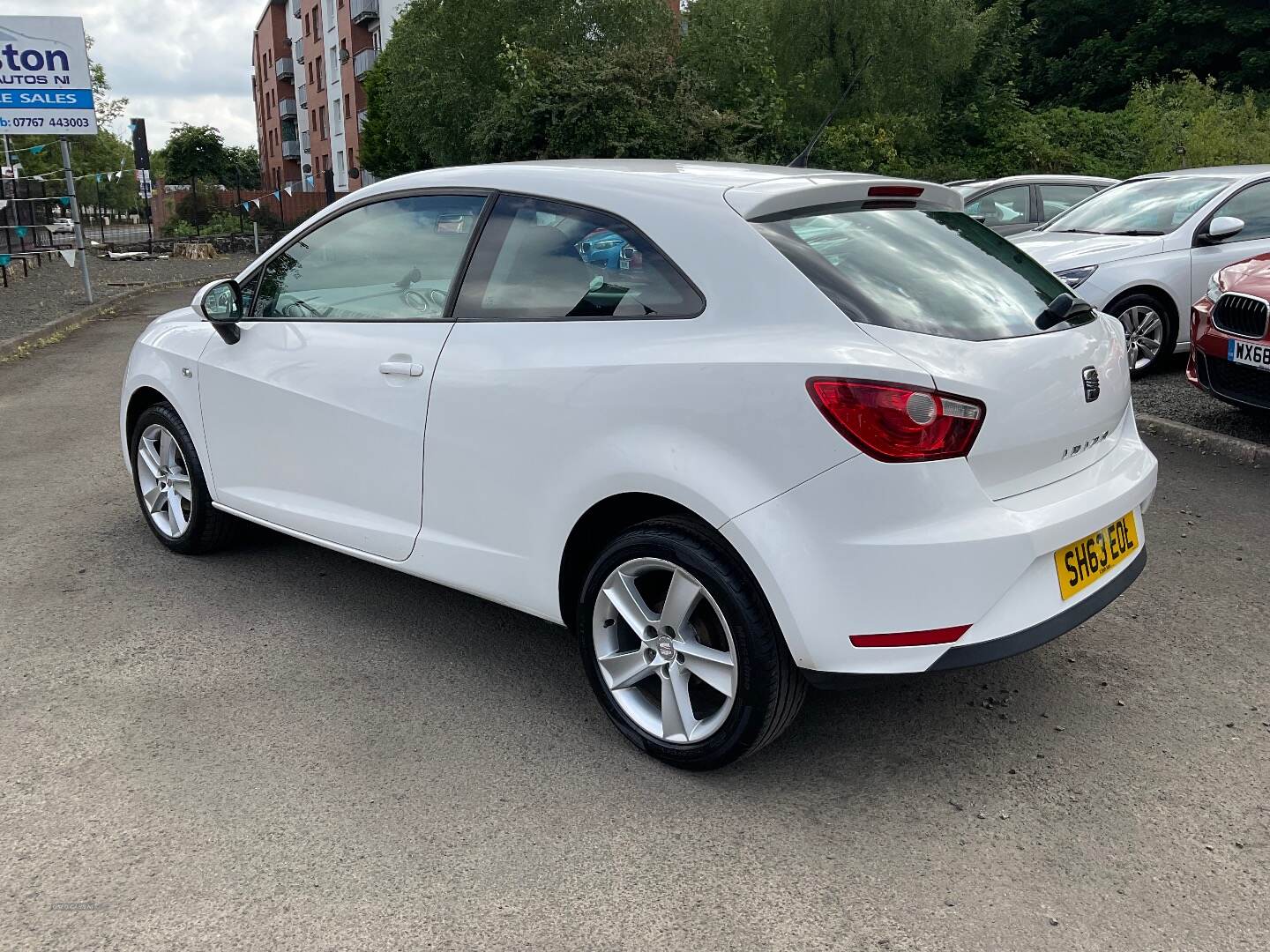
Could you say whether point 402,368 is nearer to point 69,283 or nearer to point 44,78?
point 44,78

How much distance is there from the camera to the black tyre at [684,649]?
2871mm

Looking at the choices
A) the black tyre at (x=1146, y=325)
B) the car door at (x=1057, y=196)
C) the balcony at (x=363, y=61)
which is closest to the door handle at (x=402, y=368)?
the black tyre at (x=1146, y=325)

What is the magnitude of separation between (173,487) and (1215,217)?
7.69 m

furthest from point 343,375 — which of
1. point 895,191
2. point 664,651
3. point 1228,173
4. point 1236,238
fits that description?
point 1228,173

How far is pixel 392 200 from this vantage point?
402cm

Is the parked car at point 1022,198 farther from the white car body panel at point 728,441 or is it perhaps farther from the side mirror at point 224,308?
the side mirror at point 224,308

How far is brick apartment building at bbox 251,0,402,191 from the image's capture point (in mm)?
53844

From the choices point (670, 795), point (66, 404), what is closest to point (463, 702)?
point (670, 795)

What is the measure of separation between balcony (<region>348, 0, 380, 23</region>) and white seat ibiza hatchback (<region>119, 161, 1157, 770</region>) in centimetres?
5238

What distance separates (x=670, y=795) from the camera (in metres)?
3.04

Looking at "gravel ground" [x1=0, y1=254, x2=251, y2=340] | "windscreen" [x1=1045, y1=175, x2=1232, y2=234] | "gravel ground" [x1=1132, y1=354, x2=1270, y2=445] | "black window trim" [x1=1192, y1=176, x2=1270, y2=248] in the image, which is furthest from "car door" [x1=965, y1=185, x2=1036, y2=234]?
"gravel ground" [x1=0, y1=254, x2=251, y2=340]

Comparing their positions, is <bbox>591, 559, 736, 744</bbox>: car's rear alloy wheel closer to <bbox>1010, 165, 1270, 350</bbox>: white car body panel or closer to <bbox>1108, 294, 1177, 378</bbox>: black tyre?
<bbox>1010, 165, 1270, 350</bbox>: white car body panel

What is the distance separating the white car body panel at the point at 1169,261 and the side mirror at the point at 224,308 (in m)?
6.13

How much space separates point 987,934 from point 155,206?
7796cm
